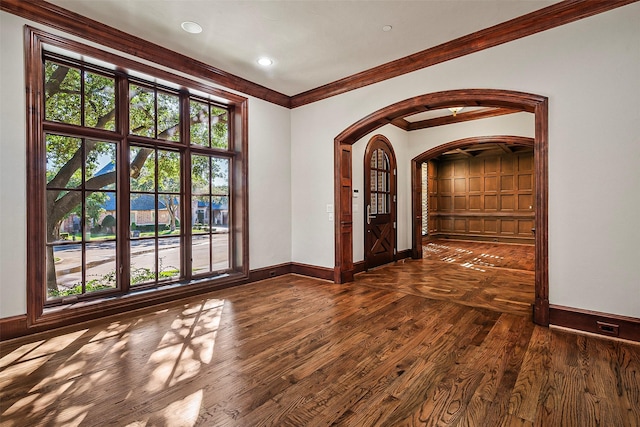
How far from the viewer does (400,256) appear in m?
Result: 6.94

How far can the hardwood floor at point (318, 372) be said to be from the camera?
71.7 inches

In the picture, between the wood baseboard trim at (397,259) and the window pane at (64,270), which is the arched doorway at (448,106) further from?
the window pane at (64,270)

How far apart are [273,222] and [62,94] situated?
10.4 feet

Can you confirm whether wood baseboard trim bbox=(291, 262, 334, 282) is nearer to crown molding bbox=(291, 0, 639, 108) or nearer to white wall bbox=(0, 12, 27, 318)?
crown molding bbox=(291, 0, 639, 108)

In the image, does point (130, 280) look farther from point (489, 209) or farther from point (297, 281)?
point (489, 209)

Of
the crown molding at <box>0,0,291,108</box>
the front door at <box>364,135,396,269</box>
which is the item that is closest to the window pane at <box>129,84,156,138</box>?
the crown molding at <box>0,0,291,108</box>

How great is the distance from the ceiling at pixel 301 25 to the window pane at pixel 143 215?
6.28 ft

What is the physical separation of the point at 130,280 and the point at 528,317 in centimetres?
469

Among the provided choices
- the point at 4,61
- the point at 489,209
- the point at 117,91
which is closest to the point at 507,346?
the point at 117,91

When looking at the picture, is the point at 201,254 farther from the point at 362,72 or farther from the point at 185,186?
the point at 362,72

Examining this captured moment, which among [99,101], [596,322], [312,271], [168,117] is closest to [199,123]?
[168,117]

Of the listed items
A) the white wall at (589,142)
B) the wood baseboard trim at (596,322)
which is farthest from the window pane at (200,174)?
the wood baseboard trim at (596,322)

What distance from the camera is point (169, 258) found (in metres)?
4.20

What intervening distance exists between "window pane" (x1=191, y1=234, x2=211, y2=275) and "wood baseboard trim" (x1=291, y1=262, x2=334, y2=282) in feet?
5.13
